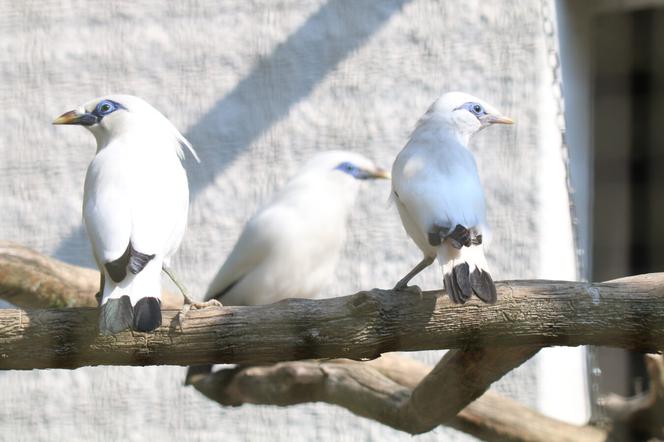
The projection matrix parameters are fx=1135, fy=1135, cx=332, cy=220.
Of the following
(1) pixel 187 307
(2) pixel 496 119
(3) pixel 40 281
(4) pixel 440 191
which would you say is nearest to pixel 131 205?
(1) pixel 187 307

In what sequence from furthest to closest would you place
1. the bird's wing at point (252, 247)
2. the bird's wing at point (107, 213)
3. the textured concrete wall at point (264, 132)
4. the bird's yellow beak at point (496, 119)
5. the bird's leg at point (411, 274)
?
1. the textured concrete wall at point (264, 132)
2. the bird's wing at point (252, 247)
3. the bird's yellow beak at point (496, 119)
4. the bird's leg at point (411, 274)
5. the bird's wing at point (107, 213)

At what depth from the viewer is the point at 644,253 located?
2.54m

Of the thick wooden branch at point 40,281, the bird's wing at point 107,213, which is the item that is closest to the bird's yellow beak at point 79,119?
the bird's wing at point 107,213

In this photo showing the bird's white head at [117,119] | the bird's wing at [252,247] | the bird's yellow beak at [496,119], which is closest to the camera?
the bird's white head at [117,119]

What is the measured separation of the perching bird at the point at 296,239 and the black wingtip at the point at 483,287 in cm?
68

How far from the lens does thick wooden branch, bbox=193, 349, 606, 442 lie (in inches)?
68.2

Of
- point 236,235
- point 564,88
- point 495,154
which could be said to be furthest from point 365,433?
point 564,88

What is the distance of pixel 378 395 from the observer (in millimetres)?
1738

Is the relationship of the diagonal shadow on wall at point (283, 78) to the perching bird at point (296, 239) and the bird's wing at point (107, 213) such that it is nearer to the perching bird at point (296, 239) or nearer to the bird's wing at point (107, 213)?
the perching bird at point (296, 239)

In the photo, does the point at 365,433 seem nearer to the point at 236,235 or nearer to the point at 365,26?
the point at 236,235

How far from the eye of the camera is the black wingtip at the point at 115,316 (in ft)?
3.99

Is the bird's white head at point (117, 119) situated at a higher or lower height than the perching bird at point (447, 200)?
higher

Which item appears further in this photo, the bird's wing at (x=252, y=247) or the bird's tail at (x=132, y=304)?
the bird's wing at (x=252, y=247)

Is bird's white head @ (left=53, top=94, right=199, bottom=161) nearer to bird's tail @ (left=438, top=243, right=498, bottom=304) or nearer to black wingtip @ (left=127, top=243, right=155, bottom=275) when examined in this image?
black wingtip @ (left=127, top=243, right=155, bottom=275)
